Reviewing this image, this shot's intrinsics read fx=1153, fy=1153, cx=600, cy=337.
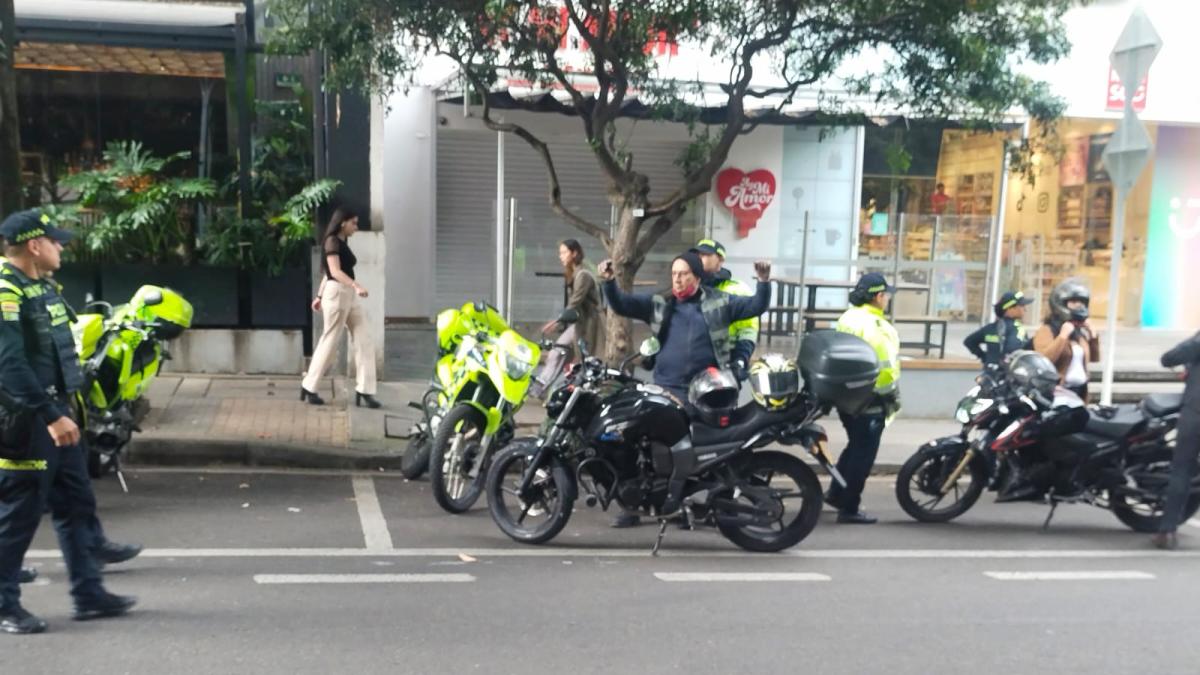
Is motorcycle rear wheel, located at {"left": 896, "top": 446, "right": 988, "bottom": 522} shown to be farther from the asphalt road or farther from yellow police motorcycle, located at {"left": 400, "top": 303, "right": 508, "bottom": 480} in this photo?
yellow police motorcycle, located at {"left": 400, "top": 303, "right": 508, "bottom": 480}

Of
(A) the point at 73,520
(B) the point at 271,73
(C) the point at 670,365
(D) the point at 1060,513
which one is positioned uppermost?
(B) the point at 271,73

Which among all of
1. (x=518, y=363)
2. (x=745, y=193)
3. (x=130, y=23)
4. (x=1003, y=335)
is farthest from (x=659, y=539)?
(x=745, y=193)

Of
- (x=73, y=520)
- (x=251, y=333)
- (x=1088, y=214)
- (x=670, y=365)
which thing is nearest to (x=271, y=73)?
(x=251, y=333)

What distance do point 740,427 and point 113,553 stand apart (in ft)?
11.4

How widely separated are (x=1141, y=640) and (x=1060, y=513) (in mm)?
3206

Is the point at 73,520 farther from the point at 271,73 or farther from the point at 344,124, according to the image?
the point at 271,73

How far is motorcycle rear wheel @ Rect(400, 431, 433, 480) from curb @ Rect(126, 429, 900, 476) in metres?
0.51

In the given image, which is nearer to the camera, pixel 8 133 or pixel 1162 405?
pixel 1162 405

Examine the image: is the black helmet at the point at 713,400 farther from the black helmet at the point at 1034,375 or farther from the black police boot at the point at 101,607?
the black police boot at the point at 101,607

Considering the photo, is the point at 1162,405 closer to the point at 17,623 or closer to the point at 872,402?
the point at 872,402

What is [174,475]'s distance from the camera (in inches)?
332

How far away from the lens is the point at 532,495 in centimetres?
687

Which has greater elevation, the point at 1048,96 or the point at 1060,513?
the point at 1048,96

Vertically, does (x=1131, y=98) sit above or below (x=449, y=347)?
above
